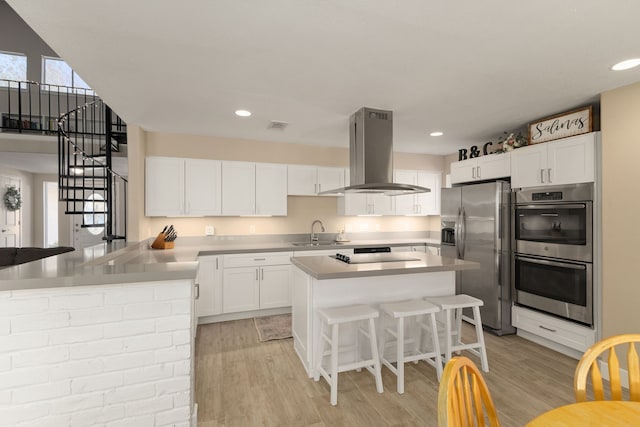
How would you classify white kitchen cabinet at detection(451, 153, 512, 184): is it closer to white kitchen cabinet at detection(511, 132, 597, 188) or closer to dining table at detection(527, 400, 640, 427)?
white kitchen cabinet at detection(511, 132, 597, 188)

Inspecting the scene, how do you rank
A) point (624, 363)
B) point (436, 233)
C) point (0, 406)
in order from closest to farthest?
point (0, 406) → point (624, 363) → point (436, 233)

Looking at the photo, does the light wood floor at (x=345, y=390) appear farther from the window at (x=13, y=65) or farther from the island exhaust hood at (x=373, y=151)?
the window at (x=13, y=65)

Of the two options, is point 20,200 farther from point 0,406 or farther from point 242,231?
point 0,406

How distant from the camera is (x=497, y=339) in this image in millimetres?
3426

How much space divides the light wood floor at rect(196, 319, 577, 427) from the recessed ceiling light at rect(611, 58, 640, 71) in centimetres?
243

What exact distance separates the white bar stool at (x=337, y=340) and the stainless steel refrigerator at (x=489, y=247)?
1824mm

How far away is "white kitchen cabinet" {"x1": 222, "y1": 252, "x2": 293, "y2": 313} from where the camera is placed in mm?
3988

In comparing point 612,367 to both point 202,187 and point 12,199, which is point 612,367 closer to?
point 202,187

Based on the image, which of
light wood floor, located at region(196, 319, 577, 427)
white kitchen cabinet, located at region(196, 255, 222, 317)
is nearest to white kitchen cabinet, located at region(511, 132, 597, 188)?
light wood floor, located at region(196, 319, 577, 427)

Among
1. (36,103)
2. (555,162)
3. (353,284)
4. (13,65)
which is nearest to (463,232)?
(555,162)

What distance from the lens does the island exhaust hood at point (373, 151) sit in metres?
3.13

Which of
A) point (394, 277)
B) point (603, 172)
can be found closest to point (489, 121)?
point (603, 172)

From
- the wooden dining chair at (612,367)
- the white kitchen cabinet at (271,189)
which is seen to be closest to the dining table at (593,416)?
the wooden dining chair at (612,367)

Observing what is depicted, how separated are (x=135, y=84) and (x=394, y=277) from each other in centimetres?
277
